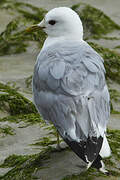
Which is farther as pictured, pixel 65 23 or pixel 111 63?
pixel 111 63

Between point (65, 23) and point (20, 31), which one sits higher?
point (65, 23)

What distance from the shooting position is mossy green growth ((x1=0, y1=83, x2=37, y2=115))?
572 centimetres

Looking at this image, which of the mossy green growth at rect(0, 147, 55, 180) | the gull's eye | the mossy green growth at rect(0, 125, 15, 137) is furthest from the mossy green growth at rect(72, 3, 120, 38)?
the mossy green growth at rect(0, 147, 55, 180)

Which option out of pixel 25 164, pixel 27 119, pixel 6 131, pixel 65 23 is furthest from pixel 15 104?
pixel 25 164

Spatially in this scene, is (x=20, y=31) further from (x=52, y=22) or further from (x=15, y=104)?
(x=52, y=22)

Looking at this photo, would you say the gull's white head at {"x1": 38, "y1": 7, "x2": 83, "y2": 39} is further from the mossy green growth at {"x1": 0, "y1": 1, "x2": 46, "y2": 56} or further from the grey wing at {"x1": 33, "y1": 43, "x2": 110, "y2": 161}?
the mossy green growth at {"x1": 0, "y1": 1, "x2": 46, "y2": 56}

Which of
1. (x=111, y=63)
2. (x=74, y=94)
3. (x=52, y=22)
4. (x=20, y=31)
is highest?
(x=52, y=22)

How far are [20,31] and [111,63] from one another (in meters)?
1.85

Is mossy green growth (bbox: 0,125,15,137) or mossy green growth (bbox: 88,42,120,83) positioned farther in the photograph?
mossy green growth (bbox: 88,42,120,83)

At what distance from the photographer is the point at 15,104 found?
5727mm

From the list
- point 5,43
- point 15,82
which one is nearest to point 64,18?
point 15,82

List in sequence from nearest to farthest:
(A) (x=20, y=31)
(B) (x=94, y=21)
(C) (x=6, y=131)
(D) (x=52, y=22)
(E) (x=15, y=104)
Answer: (D) (x=52, y=22) < (C) (x=6, y=131) < (E) (x=15, y=104) < (A) (x=20, y=31) < (B) (x=94, y=21)

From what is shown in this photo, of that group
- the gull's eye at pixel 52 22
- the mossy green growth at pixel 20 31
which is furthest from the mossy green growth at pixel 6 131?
Answer: the mossy green growth at pixel 20 31

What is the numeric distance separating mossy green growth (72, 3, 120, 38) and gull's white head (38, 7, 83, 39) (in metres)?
3.13
